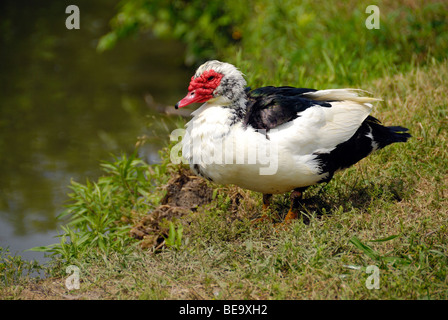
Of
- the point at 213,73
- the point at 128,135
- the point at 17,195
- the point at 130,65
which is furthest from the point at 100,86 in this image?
the point at 213,73

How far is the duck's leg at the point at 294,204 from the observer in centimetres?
351

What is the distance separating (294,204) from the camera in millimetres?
3535

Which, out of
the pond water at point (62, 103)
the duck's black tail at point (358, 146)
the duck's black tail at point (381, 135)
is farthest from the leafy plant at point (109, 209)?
the duck's black tail at point (381, 135)

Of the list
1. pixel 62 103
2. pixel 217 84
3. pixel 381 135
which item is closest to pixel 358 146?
pixel 381 135

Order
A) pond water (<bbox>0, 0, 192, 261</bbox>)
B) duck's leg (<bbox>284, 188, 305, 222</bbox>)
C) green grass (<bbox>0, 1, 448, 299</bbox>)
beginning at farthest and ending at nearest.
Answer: pond water (<bbox>0, 0, 192, 261</bbox>) < duck's leg (<bbox>284, 188, 305, 222</bbox>) < green grass (<bbox>0, 1, 448, 299</bbox>)

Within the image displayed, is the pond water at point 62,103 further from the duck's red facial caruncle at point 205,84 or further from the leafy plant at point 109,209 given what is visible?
the duck's red facial caruncle at point 205,84

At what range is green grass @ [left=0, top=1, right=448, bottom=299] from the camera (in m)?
2.83

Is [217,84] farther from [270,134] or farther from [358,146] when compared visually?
[358,146]

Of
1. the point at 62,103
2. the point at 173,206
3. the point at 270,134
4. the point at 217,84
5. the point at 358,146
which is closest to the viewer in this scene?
the point at 270,134

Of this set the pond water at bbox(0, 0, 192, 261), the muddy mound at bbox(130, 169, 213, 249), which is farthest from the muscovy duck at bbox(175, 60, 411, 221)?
the pond water at bbox(0, 0, 192, 261)

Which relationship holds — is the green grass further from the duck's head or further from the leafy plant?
the duck's head

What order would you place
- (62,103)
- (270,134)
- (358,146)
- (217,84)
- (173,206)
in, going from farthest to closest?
1. (62,103)
2. (173,206)
3. (358,146)
4. (217,84)
5. (270,134)

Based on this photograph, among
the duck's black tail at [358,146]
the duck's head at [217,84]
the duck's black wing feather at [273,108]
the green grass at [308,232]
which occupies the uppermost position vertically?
the duck's head at [217,84]

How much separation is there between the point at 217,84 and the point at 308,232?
1.03 meters
